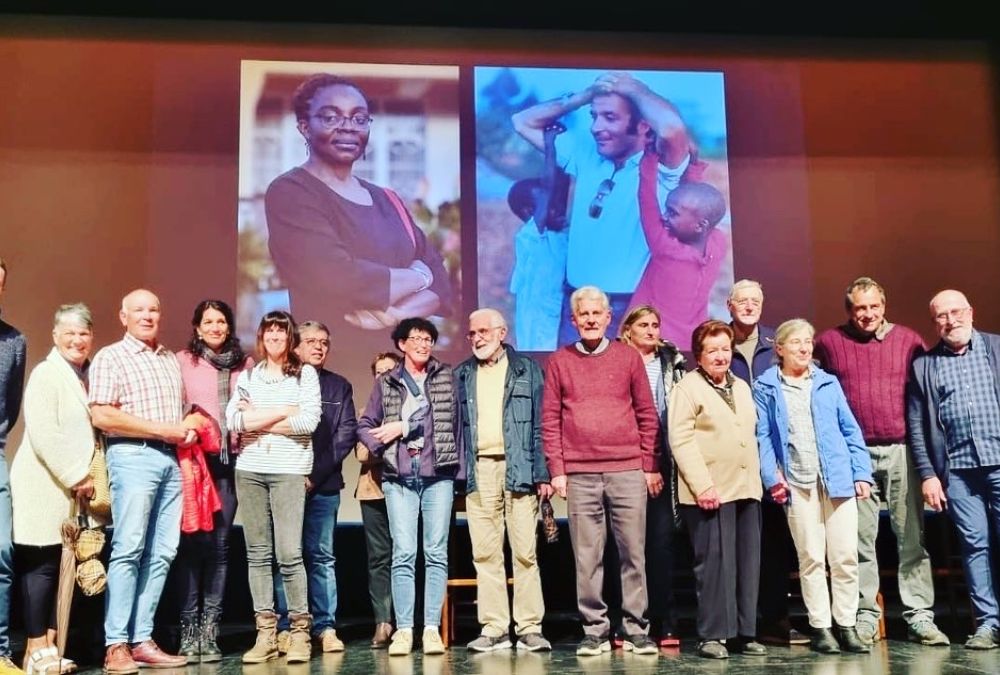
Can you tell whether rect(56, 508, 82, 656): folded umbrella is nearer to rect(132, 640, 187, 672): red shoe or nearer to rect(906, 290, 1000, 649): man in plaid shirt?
rect(132, 640, 187, 672): red shoe

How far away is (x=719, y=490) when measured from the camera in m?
3.69

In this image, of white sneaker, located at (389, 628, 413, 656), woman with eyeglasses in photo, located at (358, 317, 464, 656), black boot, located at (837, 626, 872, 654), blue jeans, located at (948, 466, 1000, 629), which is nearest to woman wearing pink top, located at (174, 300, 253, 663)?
woman with eyeglasses in photo, located at (358, 317, 464, 656)

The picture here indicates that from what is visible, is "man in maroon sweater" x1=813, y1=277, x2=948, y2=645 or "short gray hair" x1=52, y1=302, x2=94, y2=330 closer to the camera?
"short gray hair" x1=52, y1=302, x2=94, y2=330

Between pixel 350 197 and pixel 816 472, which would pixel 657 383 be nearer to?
pixel 816 472

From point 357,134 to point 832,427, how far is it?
3.13 meters

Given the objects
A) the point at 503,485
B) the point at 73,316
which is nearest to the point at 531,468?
the point at 503,485

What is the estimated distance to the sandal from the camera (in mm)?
3412

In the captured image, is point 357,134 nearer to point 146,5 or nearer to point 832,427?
point 146,5

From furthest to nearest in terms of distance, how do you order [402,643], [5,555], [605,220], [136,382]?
[605,220] < [402,643] < [136,382] < [5,555]

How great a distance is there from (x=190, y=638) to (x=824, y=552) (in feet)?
8.61

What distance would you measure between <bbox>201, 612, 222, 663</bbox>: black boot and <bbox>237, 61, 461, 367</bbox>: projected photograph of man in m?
1.69

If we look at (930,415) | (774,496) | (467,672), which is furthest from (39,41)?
(930,415)

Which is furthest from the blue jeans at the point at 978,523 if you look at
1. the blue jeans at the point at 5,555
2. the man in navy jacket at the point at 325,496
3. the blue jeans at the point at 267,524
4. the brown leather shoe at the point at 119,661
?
the blue jeans at the point at 5,555

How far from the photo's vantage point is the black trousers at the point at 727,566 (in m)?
3.66
